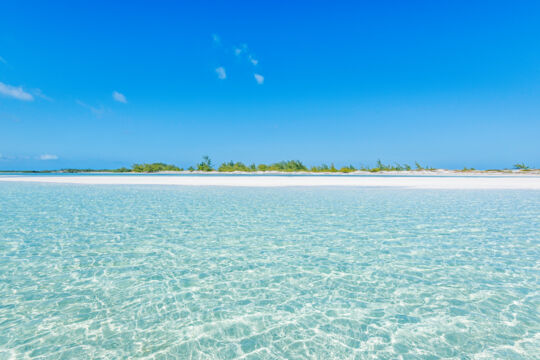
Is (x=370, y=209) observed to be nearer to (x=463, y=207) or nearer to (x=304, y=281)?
(x=463, y=207)

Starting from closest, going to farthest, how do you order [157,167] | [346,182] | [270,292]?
[270,292]
[346,182]
[157,167]

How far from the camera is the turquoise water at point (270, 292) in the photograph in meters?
2.13

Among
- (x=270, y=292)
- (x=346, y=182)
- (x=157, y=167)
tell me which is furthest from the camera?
(x=157, y=167)

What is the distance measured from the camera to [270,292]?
2996 millimetres

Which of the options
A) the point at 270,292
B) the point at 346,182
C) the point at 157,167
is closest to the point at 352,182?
the point at 346,182

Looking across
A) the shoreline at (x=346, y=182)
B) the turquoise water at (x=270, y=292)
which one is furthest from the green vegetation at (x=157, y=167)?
the turquoise water at (x=270, y=292)

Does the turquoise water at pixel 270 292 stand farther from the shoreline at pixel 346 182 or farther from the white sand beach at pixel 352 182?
the white sand beach at pixel 352 182

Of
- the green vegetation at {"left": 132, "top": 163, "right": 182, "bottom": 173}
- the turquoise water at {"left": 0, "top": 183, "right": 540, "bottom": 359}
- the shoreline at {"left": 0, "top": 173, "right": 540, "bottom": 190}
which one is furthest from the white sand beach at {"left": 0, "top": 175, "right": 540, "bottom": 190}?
the green vegetation at {"left": 132, "top": 163, "right": 182, "bottom": 173}

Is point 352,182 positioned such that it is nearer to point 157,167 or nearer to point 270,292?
point 270,292

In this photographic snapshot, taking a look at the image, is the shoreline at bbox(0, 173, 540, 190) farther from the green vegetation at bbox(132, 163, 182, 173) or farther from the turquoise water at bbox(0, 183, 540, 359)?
the green vegetation at bbox(132, 163, 182, 173)

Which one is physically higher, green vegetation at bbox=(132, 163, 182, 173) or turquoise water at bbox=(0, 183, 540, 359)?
green vegetation at bbox=(132, 163, 182, 173)

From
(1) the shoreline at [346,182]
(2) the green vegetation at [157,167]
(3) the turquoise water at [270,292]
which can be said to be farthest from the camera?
(2) the green vegetation at [157,167]

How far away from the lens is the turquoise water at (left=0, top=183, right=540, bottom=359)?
2133 mm

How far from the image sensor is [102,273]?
3.44 metres
